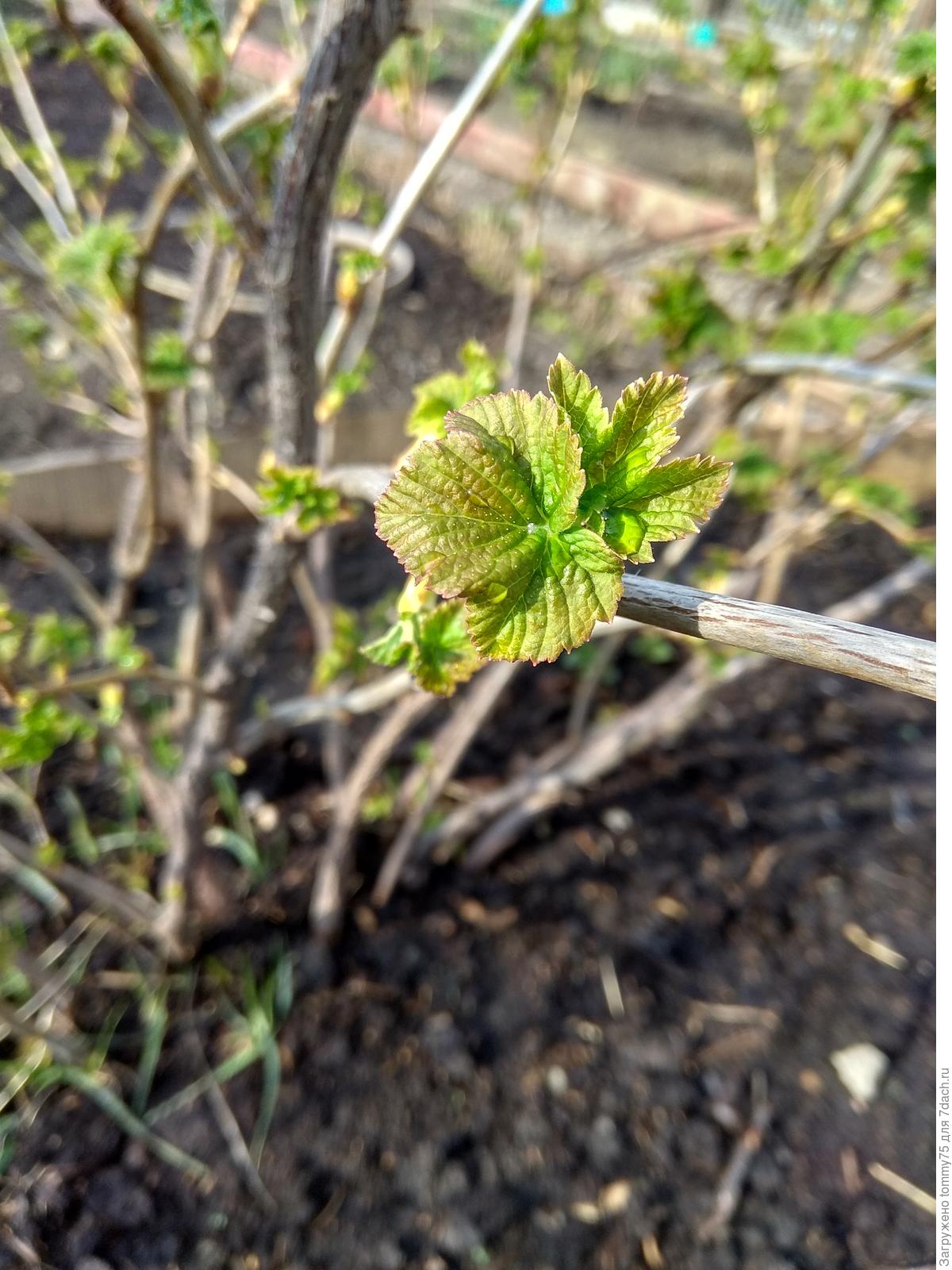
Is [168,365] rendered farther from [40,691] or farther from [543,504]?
[543,504]

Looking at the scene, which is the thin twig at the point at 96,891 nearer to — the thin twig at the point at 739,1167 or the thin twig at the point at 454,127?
the thin twig at the point at 454,127

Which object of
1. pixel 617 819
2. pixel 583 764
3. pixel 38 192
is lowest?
pixel 617 819

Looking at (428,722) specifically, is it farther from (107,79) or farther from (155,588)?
(107,79)

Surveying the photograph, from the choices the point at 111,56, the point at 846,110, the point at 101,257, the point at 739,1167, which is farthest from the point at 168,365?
the point at 739,1167

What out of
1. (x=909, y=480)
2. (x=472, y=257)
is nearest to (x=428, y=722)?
(x=909, y=480)

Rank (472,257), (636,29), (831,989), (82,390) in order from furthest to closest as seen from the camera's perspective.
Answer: (636,29) → (472,257) → (82,390) → (831,989)

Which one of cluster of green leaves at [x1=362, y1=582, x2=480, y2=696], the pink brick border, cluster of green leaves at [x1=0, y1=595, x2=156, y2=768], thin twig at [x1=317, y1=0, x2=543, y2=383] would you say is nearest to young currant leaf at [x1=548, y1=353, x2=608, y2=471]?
cluster of green leaves at [x1=362, y1=582, x2=480, y2=696]
